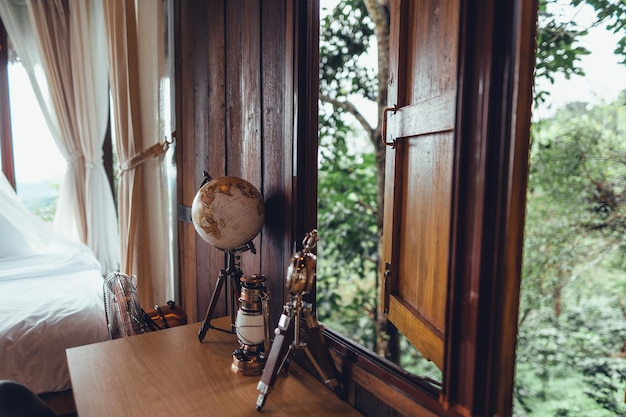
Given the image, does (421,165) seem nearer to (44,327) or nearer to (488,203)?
(488,203)

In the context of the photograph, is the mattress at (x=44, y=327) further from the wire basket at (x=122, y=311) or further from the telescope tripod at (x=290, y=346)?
the telescope tripod at (x=290, y=346)

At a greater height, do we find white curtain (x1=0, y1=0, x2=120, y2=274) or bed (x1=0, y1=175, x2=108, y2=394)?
white curtain (x1=0, y1=0, x2=120, y2=274)

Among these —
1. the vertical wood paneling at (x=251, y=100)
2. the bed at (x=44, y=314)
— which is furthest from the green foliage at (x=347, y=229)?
the bed at (x=44, y=314)

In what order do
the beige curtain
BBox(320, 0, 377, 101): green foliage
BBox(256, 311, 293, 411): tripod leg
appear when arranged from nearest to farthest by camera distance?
1. BBox(256, 311, 293, 411): tripod leg
2. the beige curtain
3. BBox(320, 0, 377, 101): green foliage

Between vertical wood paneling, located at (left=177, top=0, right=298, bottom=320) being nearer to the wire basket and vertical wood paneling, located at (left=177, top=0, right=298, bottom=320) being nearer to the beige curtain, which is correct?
the beige curtain

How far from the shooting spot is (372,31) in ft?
10.9

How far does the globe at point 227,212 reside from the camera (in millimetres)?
1444

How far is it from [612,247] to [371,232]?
169cm

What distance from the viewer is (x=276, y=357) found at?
1.14 metres

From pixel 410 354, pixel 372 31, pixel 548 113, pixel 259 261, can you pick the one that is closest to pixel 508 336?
pixel 259 261

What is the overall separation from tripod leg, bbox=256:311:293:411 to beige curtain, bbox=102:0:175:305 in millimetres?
1947

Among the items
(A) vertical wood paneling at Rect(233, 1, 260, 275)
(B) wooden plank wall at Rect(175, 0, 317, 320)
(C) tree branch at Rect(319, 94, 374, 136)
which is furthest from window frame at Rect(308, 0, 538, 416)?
(C) tree branch at Rect(319, 94, 374, 136)

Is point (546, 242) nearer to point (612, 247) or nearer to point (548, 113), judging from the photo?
point (612, 247)

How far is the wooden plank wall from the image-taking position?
158 cm
